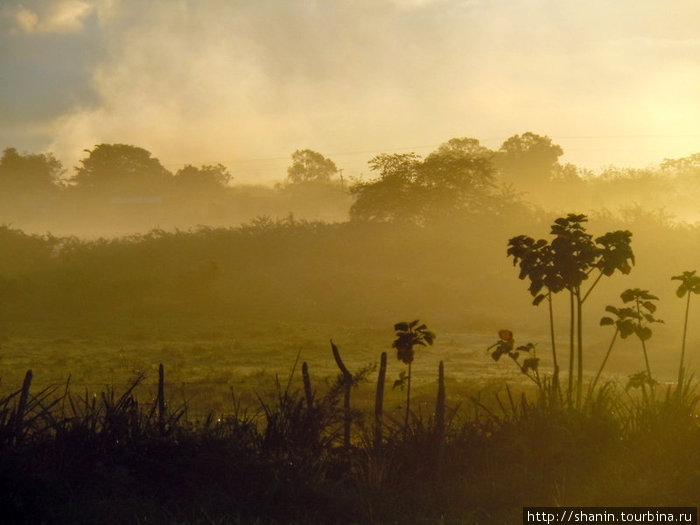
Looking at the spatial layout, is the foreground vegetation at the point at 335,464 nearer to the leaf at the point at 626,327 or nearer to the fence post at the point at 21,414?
the fence post at the point at 21,414

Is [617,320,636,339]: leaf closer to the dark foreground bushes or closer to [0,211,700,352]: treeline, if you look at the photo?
the dark foreground bushes

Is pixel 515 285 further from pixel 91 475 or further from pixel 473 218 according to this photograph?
pixel 91 475

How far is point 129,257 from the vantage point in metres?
53.5

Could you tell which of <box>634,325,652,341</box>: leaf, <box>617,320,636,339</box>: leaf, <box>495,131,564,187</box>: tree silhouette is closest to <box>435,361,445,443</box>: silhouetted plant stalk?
<box>617,320,636,339</box>: leaf

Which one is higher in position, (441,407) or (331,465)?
(441,407)

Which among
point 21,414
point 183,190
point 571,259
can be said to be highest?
point 183,190

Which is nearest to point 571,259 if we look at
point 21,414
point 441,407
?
point 441,407

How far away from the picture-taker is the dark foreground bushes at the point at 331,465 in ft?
26.9

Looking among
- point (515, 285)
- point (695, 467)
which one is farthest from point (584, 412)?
point (515, 285)

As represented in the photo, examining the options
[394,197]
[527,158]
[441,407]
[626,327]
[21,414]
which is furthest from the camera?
[527,158]

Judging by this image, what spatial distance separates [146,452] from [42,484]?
1254 millimetres

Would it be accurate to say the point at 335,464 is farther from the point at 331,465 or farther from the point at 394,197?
the point at 394,197

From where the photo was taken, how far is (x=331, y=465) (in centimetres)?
948

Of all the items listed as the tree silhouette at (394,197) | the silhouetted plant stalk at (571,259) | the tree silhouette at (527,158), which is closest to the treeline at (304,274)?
the tree silhouette at (394,197)
